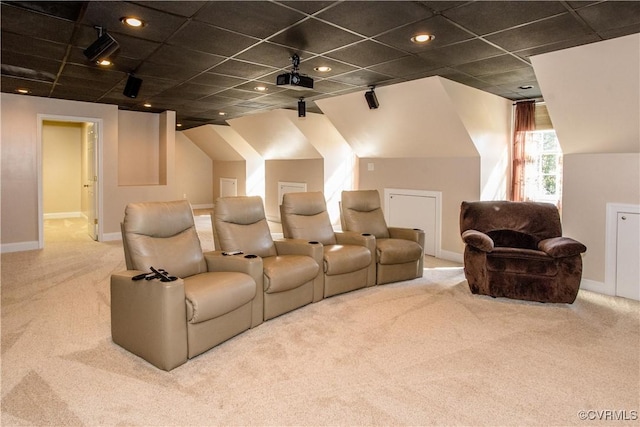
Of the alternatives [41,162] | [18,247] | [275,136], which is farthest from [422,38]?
[18,247]

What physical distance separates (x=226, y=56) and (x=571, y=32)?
3.08 meters

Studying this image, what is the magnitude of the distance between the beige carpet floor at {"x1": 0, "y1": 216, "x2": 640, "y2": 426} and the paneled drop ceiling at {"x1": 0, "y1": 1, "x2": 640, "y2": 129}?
2396 millimetres

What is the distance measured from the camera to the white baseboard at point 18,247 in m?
6.14

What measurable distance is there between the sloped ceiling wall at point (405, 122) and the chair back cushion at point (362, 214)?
4.42 ft

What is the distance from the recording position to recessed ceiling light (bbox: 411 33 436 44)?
3451 millimetres

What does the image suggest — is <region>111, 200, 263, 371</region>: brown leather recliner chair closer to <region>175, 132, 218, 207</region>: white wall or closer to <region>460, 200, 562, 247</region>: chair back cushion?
<region>460, 200, 562, 247</region>: chair back cushion

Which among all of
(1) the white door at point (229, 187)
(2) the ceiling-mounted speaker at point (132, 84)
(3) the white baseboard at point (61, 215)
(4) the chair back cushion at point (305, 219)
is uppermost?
(2) the ceiling-mounted speaker at point (132, 84)

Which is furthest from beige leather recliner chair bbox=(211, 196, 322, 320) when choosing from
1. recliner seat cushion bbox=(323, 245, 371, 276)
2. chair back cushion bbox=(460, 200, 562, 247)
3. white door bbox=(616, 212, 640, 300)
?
white door bbox=(616, 212, 640, 300)

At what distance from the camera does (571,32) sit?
3307 millimetres

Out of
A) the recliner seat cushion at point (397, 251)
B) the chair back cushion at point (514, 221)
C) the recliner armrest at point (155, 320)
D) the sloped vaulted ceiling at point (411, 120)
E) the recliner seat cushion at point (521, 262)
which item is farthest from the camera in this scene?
the sloped vaulted ceiling at point (411, 120)

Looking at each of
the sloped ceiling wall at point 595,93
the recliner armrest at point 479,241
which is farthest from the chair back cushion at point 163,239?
the sloped ceiling wall at point 595,93

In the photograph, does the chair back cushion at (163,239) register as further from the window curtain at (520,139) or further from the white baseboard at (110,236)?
the window curtain at (520,139)

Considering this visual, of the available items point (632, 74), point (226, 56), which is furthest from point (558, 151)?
point (226, 56)

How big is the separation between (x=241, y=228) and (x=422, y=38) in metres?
2.34
